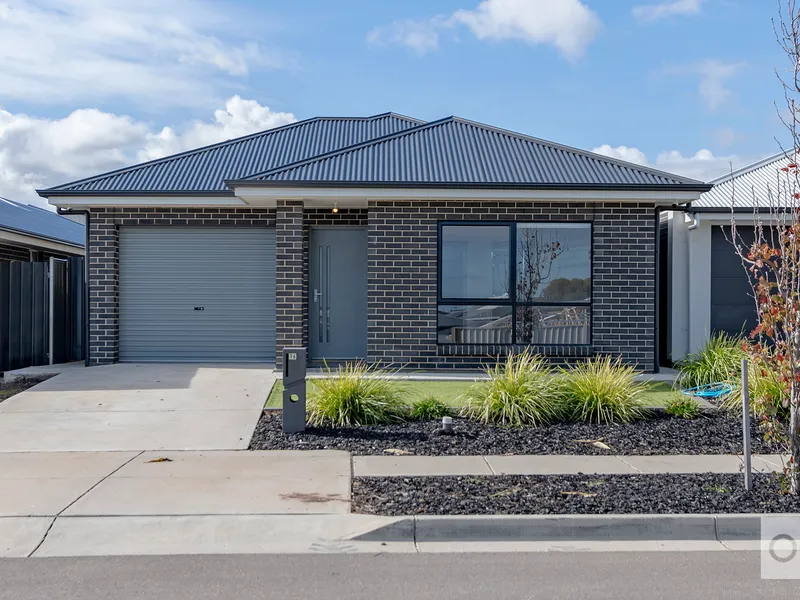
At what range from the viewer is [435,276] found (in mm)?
13734

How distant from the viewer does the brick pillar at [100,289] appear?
586 inches

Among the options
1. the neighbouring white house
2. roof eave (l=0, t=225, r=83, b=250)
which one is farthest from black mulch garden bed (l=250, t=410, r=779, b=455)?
roof eave (l=0, t=225, r=83, b=250)

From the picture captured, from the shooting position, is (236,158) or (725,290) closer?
(725,290)

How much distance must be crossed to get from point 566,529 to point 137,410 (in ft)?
21.8

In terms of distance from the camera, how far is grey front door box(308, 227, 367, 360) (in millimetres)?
15133

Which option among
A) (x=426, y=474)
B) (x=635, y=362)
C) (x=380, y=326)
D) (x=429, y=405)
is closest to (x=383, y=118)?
(x=380, y=326)

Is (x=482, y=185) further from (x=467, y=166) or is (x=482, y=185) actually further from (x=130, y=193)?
(x=130, y=193)

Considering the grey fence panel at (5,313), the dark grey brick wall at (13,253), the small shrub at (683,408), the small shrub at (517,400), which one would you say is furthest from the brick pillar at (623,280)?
the dark grey brick wall at (13,253)

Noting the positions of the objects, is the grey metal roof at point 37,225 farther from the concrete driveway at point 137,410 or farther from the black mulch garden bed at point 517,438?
the black mulch garden bed at point 517,438

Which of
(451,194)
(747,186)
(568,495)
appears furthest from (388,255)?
(747,186)

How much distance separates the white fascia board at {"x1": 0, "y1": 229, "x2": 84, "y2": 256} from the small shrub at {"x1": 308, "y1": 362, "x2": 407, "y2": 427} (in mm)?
9955

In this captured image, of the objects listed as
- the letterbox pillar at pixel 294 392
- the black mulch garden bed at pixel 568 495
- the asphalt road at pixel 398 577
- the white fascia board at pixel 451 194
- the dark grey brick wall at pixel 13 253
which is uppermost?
the white fascia board at pixel 451 194

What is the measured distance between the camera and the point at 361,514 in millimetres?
6621

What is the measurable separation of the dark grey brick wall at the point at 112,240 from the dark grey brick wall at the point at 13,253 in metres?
4.79
